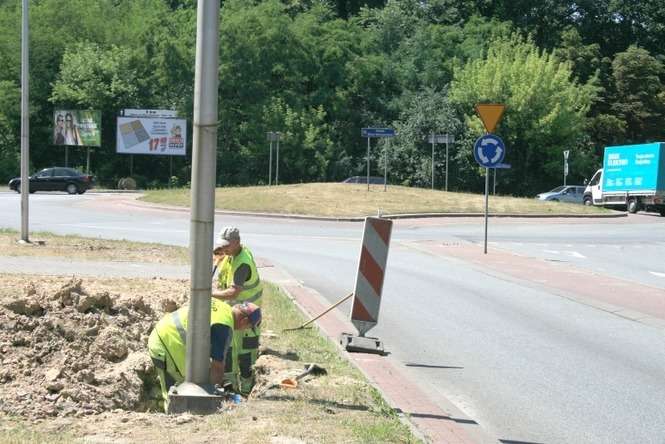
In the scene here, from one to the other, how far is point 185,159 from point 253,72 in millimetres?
7855

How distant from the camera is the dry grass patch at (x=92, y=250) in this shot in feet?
51.8

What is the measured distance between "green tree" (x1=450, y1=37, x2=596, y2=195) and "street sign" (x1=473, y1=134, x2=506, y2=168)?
37.2 m

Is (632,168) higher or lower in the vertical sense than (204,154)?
higher

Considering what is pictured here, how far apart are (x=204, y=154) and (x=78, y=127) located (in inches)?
2166

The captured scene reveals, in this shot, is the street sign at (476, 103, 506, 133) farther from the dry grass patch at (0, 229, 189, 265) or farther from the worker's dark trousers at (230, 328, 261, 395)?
the worker's dark trousers at (230, 328, 261, 395)

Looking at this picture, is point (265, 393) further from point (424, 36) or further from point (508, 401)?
point (424, 36)

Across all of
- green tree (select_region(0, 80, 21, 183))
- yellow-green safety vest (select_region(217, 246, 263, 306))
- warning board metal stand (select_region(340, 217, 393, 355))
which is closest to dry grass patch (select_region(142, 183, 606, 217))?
warning board metal stand (select_region(340, 217, 393, 355))

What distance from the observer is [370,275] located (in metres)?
8.77

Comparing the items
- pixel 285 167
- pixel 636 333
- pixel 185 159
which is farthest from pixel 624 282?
pixel 185 159

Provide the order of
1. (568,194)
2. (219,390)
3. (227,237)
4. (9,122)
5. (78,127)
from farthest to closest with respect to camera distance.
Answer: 1. (9,122)
2. (78,127)
3. (568,194)
4. (227,237)
5. (219,390)

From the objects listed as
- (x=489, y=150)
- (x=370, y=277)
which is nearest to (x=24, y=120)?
(x=489, y=150)

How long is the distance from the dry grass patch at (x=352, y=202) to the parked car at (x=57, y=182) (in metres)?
8.89

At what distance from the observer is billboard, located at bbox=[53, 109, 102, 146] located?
57906 mm

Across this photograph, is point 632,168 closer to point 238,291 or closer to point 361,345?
point 361,345
